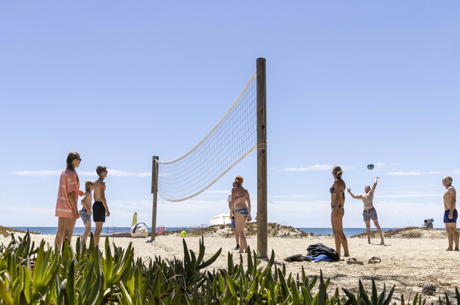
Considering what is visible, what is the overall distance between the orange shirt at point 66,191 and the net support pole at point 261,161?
9.03 feet

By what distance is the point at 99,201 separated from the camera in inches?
287

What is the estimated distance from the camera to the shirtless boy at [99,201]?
7160 millimetres

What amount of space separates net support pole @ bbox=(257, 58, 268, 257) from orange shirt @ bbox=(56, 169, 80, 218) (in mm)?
2753

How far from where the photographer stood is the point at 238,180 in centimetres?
798

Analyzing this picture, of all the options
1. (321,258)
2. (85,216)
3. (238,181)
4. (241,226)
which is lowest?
(321,258)

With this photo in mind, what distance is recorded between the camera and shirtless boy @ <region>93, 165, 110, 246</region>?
7160mm

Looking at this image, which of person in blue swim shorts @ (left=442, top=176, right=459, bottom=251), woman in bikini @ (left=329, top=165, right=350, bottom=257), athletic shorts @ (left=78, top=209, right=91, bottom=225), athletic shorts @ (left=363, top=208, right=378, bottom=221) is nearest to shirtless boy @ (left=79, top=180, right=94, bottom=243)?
athletic shorts @ (left=78, top=209, right=91, bottom=225)

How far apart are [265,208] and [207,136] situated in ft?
9.71

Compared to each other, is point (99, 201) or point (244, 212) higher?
point (99, 201)

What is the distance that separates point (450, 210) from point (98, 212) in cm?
710

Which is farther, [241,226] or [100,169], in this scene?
[241,226]

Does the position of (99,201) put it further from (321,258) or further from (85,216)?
(321,258)

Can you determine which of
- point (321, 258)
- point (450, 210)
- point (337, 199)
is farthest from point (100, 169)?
point (450, 210)

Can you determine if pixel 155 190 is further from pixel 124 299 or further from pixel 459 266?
pixel 124 299
